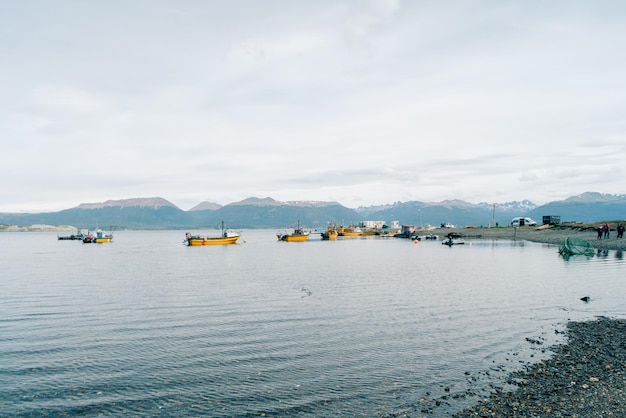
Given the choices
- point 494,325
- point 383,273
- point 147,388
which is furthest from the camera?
point 383,273

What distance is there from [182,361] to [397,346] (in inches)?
403

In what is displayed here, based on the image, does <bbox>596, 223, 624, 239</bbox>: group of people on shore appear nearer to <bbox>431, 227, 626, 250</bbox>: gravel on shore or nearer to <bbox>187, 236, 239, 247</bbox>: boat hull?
<bbox>431, 227, 626, 250</bbox>: gravel on shore

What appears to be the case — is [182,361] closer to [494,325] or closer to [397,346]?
[397,346]

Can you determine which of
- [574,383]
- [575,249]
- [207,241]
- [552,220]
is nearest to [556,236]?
[552,220]

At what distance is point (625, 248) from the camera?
78312 millimetres

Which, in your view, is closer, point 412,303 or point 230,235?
point 412,303

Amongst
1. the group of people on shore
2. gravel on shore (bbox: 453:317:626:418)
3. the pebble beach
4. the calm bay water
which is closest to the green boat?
the group of people on shore

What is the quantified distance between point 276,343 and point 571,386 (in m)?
13.1

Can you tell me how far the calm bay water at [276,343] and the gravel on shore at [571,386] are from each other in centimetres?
110

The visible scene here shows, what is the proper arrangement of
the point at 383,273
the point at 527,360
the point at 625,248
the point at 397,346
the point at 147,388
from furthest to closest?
the point at 625,248
the point at 383,273
the point at 397,346
the point at 527,360
the point at 147,388

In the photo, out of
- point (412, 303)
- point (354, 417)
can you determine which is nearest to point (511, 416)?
point (354, 417)

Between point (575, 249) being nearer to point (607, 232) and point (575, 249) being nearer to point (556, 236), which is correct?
point (607, 232)

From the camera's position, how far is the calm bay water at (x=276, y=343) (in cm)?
1515

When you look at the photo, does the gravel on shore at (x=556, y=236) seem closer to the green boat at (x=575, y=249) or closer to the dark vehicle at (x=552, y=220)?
the green boat at (x=575, y=249)
